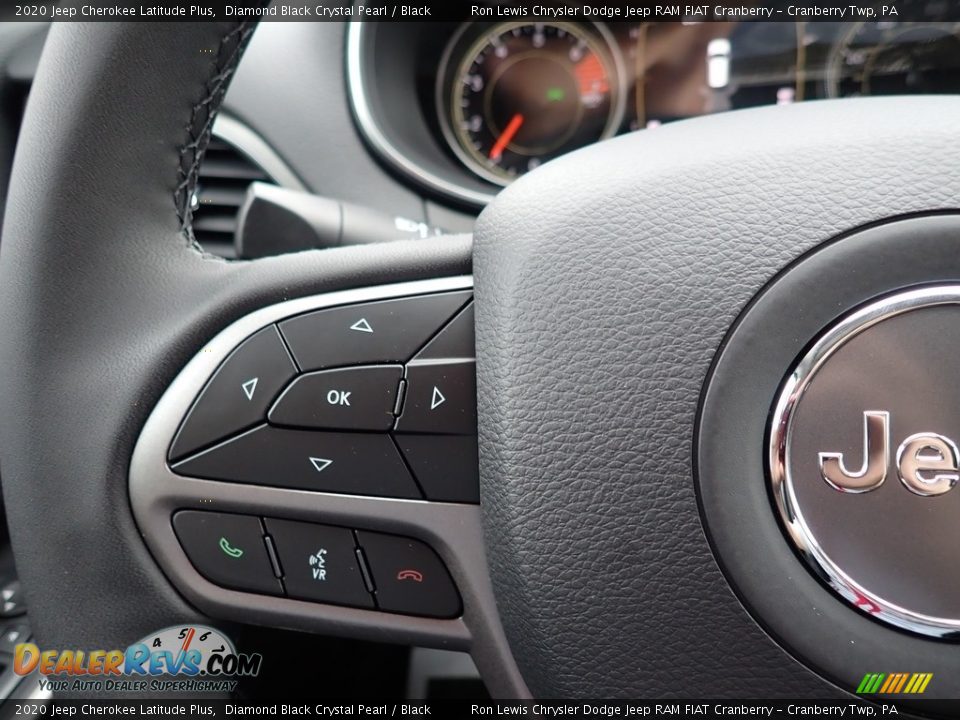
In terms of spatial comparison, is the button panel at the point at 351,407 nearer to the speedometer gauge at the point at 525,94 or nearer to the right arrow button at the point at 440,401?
the right arrow button at the point at 440,401

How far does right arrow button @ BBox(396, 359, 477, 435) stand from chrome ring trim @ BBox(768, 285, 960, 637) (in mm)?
208

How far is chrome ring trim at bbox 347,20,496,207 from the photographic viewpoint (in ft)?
6.26

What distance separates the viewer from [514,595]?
58 centimetres

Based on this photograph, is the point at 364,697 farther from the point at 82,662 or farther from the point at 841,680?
the point at 841,680

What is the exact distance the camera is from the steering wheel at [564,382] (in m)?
→ 0.54

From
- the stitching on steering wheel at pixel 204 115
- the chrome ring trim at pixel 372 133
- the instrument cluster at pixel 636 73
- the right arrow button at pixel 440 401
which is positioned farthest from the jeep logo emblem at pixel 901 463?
the instrument cluster at pixel 636 73

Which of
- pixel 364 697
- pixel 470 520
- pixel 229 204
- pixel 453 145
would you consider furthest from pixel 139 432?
pixel 453 145

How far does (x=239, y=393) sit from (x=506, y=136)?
6.08ft

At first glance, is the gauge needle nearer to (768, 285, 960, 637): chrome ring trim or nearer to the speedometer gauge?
Result: the speedometer gauge

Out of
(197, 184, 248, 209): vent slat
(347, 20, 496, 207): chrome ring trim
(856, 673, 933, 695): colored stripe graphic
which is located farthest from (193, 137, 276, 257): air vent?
(856, 673, 933, 695): colored stripe graphic

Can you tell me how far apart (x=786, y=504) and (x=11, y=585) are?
825 millimetres

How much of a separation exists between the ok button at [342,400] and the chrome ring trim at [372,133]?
134 centimetres

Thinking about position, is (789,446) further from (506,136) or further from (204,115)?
(506,136)

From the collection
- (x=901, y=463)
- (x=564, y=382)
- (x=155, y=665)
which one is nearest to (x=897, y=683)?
(x=901, y=463)
